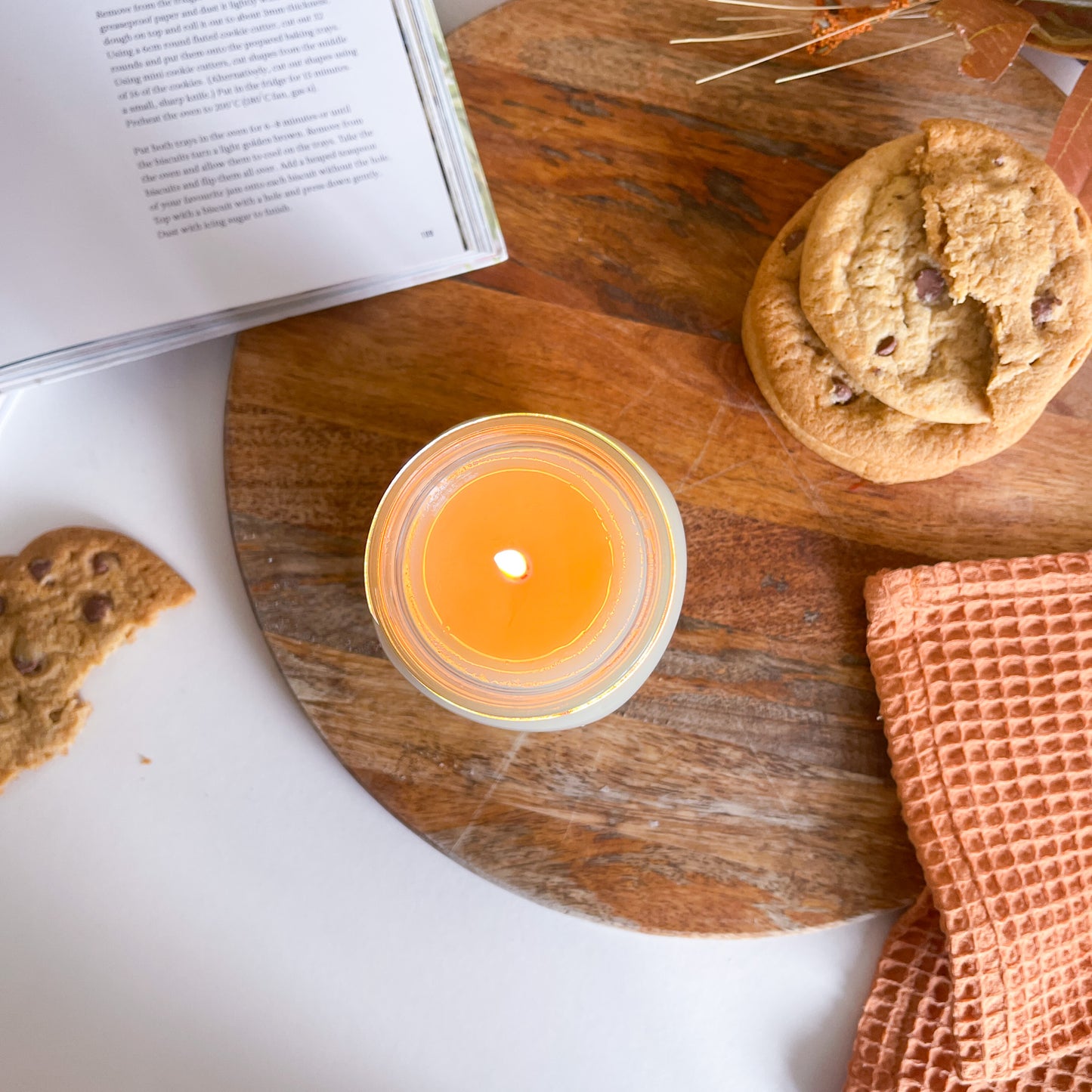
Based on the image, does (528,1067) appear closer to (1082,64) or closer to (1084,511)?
(1084,511)

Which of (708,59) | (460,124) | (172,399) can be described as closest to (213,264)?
(172,399)

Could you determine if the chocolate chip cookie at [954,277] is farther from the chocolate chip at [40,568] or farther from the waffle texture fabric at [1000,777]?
the chocolate chip at [40,568]

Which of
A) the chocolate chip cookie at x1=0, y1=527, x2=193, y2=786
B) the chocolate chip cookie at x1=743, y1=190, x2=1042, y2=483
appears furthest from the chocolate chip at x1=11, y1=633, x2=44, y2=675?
the chocolate chip cookie at x1=743, y1=190, x2=1042, y2=483

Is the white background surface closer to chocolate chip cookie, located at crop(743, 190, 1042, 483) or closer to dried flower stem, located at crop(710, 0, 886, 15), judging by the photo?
dried flower stem, located at crop(710, 0, 886, 15)

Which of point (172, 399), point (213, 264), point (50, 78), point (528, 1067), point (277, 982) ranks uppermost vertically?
point (50, 78)

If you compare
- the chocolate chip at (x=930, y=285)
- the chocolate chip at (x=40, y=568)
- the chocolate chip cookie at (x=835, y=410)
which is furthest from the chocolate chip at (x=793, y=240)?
the chocolate chip at (x=40, y=568)

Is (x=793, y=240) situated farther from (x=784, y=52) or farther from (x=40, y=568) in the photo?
(x=40, y=568)
